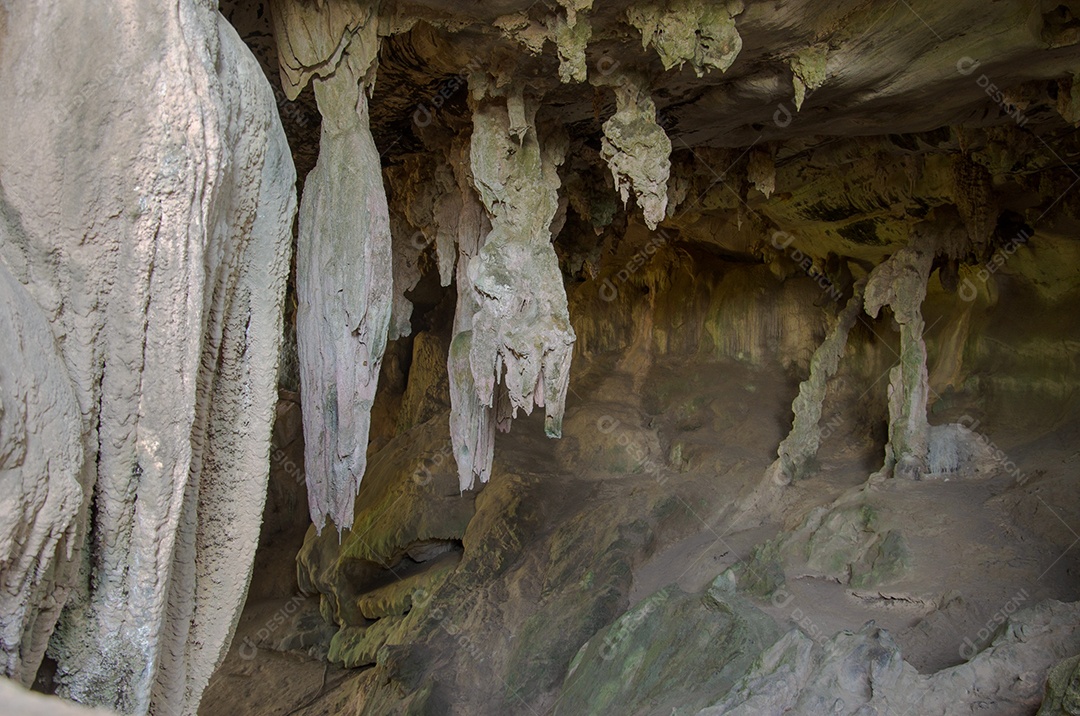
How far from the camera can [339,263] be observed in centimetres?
443

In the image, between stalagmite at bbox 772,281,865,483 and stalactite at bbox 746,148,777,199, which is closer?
stalactite at bbox 746,148,777,199

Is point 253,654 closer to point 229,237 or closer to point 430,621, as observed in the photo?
point 430,621

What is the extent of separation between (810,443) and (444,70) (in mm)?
5375

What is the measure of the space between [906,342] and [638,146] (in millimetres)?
3967

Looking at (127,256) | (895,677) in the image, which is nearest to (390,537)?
(895,677)

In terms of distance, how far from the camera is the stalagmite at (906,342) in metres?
7.58

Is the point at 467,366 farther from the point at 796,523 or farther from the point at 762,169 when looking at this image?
the point at 796,523

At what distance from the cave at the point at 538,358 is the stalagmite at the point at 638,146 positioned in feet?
0.11

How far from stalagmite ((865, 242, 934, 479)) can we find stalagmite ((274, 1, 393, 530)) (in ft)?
16.8


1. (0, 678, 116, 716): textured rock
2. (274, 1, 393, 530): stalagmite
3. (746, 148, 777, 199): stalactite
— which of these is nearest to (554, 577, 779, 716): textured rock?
(274, 1, 393, 530): stalagmite

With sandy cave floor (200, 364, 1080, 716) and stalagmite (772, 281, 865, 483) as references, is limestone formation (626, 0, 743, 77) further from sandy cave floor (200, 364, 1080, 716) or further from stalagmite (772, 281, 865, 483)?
stalagmite (772, 281, 865, 483)

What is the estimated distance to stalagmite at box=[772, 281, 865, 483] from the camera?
8.34 m

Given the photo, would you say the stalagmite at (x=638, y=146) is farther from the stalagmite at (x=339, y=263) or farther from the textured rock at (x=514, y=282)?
the stalagmite at (x=339, y=263)

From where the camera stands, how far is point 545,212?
18.7 feet
